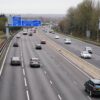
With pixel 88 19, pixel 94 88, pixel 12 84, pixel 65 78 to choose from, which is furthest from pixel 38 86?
pixel 88 19

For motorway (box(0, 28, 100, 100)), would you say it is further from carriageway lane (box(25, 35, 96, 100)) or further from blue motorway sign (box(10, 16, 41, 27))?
blue motorway sign (box(10, 16, 41, 27))

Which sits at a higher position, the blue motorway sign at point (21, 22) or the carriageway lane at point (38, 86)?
the blue motorway sign at point (21, 22)

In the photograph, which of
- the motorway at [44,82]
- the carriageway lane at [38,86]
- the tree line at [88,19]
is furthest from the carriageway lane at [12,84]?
the tree line at [88,19]

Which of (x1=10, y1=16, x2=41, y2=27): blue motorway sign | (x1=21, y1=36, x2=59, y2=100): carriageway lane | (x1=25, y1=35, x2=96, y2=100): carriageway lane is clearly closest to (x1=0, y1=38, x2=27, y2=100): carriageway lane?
(x1=21, y1=36, x2=59, y2=100): carriageway lane

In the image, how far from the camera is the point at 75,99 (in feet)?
94.7

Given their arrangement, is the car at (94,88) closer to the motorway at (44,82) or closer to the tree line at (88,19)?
the motorway at (44,82)

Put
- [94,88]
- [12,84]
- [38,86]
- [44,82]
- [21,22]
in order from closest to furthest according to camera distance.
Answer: [94,88]
[38,86]
[12,84]
[44,82]
[21,22]

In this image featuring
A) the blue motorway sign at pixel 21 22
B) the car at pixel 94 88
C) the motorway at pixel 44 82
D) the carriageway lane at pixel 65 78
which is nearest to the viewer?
the car at pixel 94 88

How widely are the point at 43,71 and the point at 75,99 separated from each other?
55.4ft

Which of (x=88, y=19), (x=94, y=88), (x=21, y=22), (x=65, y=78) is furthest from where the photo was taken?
(x=88, y=19)

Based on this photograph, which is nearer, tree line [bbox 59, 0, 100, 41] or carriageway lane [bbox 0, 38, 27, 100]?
carriageway lane [bbox 0, 38, 27, 100]

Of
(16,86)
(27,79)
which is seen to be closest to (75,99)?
(16,86)

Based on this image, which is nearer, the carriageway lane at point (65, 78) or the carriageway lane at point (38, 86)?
the carriageway lane at point (38, 86)

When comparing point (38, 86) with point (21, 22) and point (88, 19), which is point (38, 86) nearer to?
point (21, 22)
